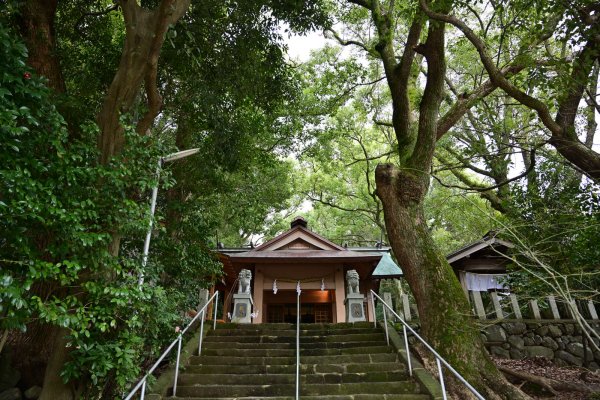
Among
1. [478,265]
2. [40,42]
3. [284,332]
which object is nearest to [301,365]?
[284,332]

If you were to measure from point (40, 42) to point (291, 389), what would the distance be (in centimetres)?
662

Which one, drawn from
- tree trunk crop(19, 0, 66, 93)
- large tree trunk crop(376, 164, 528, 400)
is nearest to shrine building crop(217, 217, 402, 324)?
large tree trunk crop(376, 164, 528, 400)

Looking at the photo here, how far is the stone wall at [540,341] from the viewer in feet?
27.3

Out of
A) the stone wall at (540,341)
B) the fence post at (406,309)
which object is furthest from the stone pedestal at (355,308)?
the stone wall at (540,341)

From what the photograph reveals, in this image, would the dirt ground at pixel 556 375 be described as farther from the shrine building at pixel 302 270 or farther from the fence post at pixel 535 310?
the shrine building at pixel 302 270

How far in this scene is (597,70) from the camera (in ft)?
23.5

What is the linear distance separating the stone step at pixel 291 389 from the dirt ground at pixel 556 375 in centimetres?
232

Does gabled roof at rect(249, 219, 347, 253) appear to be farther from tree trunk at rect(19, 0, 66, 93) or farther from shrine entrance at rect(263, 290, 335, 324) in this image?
tree trunk at rect(19, 0, 66, 93)

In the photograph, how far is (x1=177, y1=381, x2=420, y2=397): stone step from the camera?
5621 millimetres

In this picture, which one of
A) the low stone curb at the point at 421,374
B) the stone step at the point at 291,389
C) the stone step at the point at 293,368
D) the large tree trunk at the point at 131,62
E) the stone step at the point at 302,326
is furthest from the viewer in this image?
the stone step at the point at 302,326

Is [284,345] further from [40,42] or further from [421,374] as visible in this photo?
[40,42]

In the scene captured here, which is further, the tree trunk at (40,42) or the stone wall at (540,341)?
the stone wall at (540,341)

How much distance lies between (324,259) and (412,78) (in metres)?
6.01

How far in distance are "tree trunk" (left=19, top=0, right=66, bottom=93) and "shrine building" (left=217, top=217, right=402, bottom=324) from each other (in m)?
7.00
